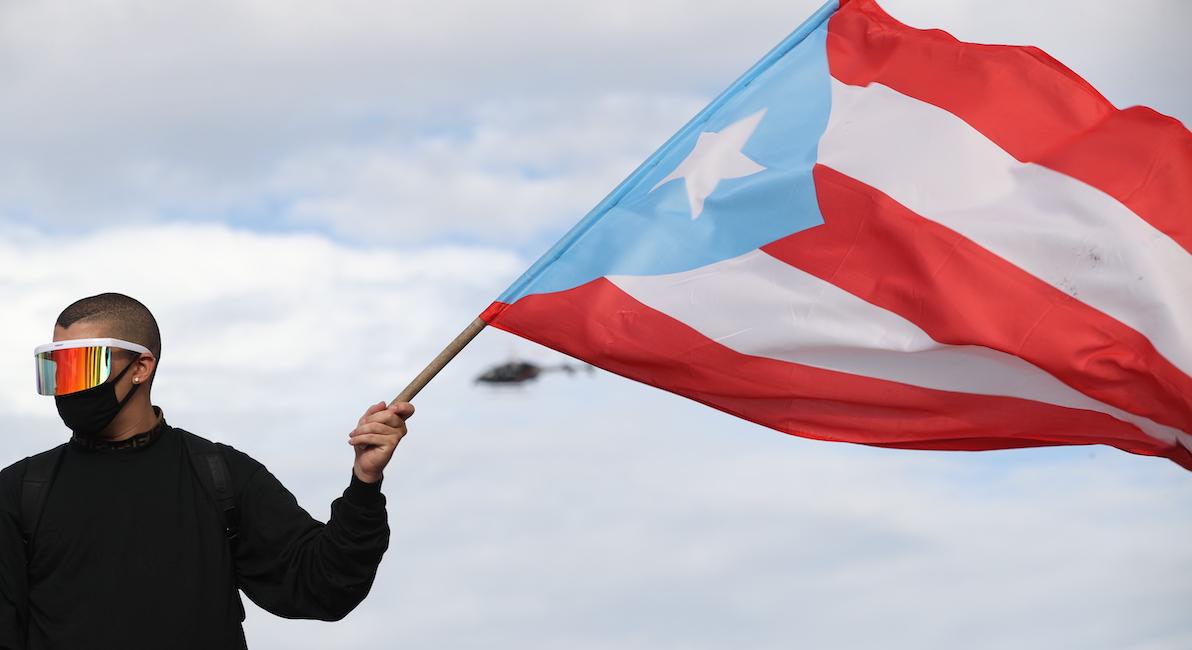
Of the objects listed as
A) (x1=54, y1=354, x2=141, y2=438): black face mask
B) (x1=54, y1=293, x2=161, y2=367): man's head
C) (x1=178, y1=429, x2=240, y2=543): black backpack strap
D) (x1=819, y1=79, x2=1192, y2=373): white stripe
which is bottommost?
(x1=178, y1=429, x2=240, y2=543): black backpack strap

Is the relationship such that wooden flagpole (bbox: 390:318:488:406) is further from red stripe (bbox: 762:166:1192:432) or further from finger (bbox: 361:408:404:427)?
red stripe (bbox: 762:166:1192:432)

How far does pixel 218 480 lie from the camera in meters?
6.74

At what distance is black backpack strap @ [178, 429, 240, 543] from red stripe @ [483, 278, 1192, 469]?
6.36 ft

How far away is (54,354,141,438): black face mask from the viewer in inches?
257

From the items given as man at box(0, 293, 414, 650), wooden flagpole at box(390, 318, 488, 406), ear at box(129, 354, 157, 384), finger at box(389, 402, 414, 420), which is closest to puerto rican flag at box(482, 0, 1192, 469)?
wooden flagpole at box(390, 318, 488, 406)

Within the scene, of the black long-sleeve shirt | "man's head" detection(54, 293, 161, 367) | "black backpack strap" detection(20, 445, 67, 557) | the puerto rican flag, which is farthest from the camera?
the puerto rican flag

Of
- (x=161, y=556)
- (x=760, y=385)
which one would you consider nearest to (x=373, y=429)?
(x=161, y=556)

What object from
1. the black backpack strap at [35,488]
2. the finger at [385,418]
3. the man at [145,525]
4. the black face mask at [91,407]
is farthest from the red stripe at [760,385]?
the black backpack strap at [35,488]

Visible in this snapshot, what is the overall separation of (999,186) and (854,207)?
849mm

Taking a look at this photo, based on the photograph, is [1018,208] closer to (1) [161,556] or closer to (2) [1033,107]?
(2) [1033,107]

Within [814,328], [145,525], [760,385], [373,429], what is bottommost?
[145,525]

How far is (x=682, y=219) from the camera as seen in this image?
330 inches

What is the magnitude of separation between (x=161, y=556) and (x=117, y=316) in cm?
119

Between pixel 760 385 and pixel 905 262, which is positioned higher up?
pixel 905 262
